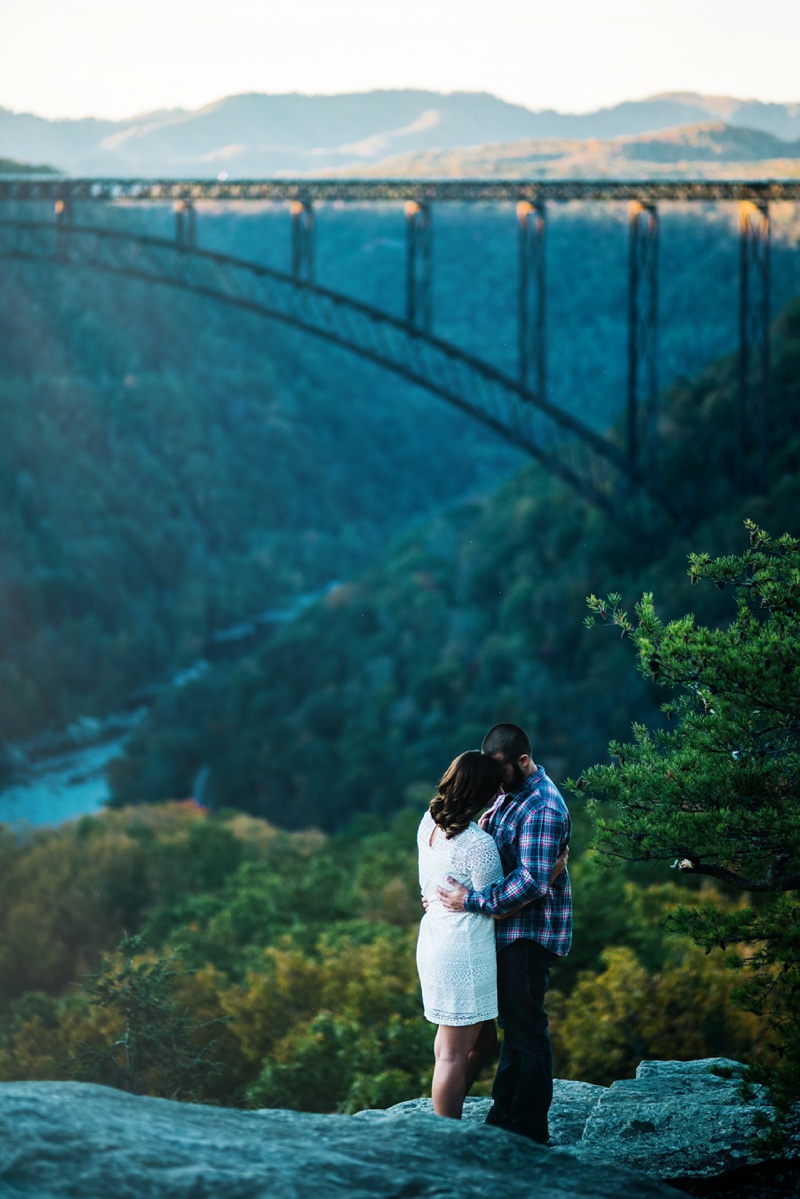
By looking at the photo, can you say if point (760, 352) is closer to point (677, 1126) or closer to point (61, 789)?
point (677, 1126)

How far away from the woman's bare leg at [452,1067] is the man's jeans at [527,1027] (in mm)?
134

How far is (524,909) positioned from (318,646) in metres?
35.4

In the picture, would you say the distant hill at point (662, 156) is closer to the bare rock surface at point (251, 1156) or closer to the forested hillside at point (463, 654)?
the forested hillside at point (463, 654)

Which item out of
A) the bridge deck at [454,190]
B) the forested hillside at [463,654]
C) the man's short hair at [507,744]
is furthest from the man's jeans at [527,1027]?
the bridge deck at [454,190]

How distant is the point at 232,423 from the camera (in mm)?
83500

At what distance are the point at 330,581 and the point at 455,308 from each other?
20012 mm

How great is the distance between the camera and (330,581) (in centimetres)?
8094

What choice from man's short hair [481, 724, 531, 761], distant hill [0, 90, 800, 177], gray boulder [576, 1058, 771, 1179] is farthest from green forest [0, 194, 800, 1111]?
distant hill [0, 90, 800, 177]

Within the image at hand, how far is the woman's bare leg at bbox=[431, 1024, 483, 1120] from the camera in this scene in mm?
5227

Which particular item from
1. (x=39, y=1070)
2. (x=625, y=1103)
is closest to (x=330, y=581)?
(x=39, y=1070)

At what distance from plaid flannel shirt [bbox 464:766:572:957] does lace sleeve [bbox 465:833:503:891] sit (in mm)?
28

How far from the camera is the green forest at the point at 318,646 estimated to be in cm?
1327

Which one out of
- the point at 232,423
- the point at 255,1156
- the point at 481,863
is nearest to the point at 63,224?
the point at 481,863

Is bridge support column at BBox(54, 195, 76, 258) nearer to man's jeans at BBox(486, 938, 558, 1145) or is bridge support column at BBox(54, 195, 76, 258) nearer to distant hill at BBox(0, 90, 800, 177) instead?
man's jeans at BBox(486, 938, 558, 1145)
